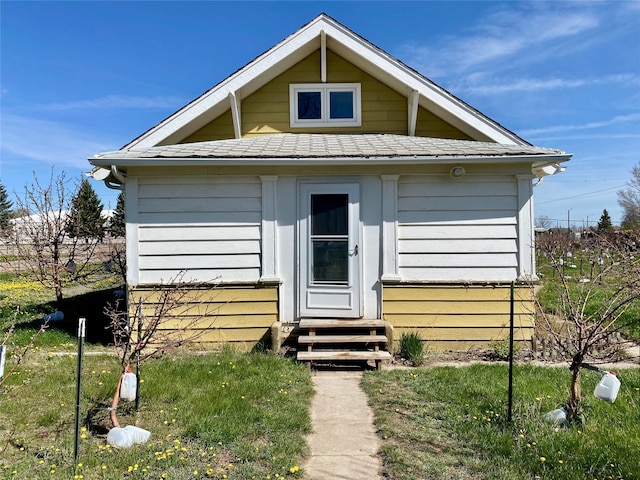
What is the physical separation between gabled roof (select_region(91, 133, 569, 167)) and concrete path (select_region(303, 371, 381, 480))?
328 centimetres

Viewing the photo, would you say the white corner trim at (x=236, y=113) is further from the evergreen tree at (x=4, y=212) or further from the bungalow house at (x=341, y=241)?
the evergreen tree at (x=4, y=212)

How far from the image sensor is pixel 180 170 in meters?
6.47

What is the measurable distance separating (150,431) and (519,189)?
20.1 feet

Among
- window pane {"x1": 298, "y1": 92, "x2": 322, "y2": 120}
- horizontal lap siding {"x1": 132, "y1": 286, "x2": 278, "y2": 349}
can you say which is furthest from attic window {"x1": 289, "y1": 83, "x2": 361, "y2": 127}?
horizontal lap siding {"x1": 132, "y1": 286, "x2": 278, "y2": 349}

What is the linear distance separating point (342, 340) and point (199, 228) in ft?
9.56

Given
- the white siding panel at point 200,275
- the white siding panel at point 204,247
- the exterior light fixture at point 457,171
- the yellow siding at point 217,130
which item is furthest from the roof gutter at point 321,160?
the yellow siding at point 217,130

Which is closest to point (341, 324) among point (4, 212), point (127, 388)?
point (127, 388)

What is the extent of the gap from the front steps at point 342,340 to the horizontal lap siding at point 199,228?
1.33m

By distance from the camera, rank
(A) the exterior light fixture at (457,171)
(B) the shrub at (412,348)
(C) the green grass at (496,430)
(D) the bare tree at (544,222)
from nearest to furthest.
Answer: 1. (C) the green grass at (496,430)
2. (B) the shrub at (412,348)
3. (A) the exterior light fixture at (457,171)
4. (D) the bare tree at (544,222)

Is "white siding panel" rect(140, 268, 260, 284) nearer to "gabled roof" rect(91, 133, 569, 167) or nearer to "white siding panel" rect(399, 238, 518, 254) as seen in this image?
→ "gabled roof" rect(91, 133, 569, 167)

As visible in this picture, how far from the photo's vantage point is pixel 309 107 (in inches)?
318

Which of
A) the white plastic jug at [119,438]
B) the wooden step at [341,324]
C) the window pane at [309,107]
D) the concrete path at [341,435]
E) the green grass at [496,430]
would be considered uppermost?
the window pane at [309,107]

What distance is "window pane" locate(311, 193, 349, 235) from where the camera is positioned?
656 centimetres

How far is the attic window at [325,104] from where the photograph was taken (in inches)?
313
